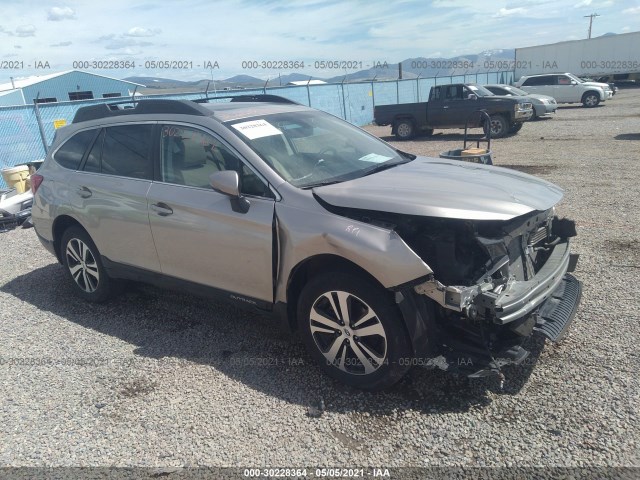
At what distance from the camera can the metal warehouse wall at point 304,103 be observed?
1156 cm

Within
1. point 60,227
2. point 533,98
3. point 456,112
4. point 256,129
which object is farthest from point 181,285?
point 533,98

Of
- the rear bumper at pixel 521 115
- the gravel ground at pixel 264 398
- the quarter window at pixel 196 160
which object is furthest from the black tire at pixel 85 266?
the rear bumper at pixel 521 115

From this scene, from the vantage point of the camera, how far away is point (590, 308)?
13.5ft

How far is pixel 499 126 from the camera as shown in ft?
53.2

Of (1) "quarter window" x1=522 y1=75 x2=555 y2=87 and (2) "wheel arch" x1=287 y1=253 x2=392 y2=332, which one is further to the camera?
(1) "quarter window" x1=522 y1=75 x2=555 y2=87

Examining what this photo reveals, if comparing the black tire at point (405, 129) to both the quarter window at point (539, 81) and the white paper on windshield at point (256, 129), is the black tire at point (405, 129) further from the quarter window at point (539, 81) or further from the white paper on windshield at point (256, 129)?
the white paper on windshield at point (256, 129)

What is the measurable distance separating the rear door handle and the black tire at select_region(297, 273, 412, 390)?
2.49 m

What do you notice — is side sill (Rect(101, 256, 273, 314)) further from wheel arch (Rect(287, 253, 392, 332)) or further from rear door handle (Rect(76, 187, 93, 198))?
rear door handle (Rect(76, 187, 93, 198))

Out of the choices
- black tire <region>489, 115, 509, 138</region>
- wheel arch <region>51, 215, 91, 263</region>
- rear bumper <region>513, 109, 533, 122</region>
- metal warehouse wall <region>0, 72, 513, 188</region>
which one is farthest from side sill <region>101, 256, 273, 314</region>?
rear bumper <region>513, 109, 533, 122</region>

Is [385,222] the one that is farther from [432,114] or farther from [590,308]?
[432,114]

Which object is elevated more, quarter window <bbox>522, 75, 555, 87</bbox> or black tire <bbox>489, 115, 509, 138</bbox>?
quarter window <bbox>522, 75, 555, 87</bbox>

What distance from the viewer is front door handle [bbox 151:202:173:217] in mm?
3896

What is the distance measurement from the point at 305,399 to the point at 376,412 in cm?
48

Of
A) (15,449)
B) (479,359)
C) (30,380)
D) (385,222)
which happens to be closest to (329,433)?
(479,359)
